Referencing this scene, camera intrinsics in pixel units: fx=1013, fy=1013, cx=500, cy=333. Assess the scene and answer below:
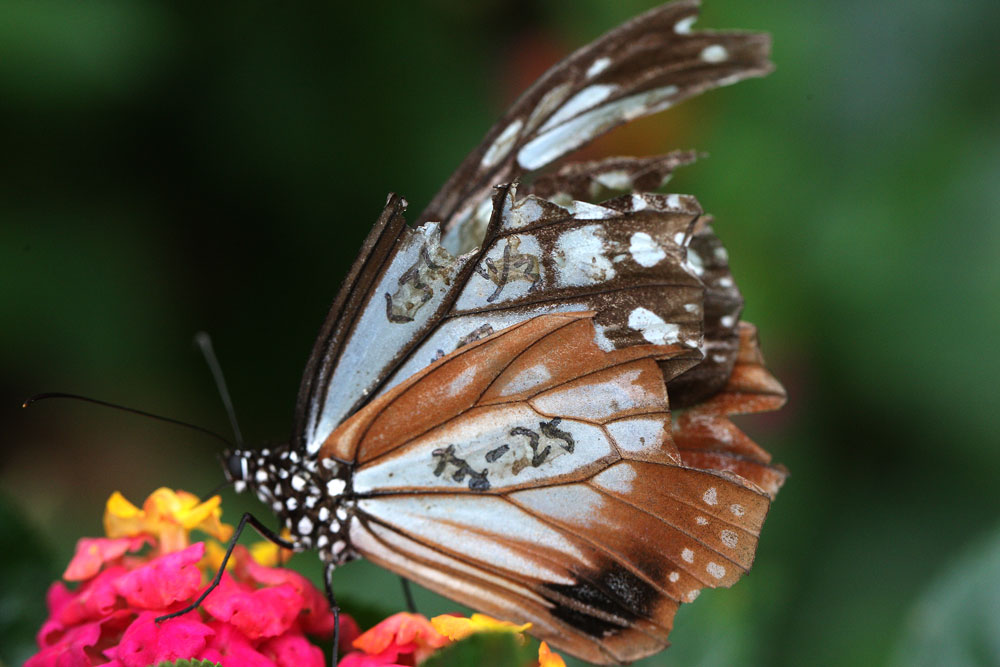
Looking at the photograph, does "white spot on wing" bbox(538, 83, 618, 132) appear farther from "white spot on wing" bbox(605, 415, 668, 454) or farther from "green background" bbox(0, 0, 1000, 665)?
"green background" bbox(0, 0, 1000, 665)

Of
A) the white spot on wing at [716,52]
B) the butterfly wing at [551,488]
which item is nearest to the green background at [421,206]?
the butterfly wing at [551,488]

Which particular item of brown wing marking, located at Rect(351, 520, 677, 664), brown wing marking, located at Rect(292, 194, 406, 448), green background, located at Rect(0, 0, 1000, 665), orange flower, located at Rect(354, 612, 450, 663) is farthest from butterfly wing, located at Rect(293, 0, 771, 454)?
green background, located at Rect(0, 0, 1000, 665)

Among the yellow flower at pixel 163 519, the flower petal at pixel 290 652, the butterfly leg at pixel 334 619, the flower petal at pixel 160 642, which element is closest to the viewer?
the flower petal at pixel 160 642

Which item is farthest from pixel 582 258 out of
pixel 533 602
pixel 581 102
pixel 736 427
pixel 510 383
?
pixel 533 602

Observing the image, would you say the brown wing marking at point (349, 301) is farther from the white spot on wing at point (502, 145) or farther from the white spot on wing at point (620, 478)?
the white spot on wing at point (620, 478)

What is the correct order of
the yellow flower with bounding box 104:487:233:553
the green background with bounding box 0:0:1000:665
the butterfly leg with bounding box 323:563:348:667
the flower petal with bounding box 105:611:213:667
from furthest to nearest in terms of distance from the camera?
the green background with bounding box 0:0:1000:665 < the yellow flower with bounding box 104:487:233:553 < the butterfly leg with bounding box 323:563:348:667 < the flower petal with bounding box 105:611:213:667

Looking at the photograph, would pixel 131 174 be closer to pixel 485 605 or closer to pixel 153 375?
pixel 153 375

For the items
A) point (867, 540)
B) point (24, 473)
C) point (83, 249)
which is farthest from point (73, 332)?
point (867, 540)
